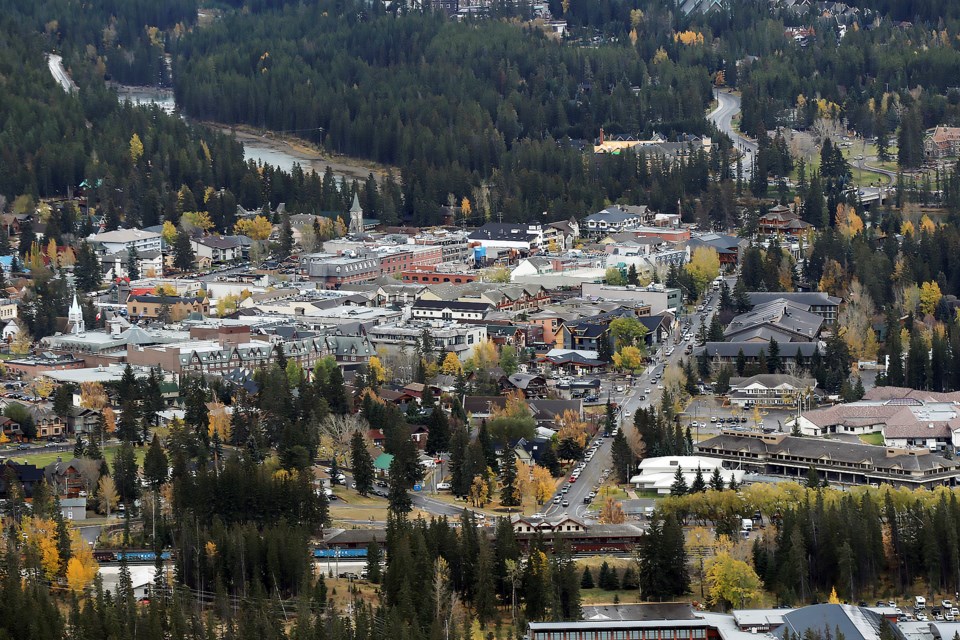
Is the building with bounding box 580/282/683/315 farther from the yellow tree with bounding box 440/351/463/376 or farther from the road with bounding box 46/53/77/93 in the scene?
the road with bounding box 46/53/77/93

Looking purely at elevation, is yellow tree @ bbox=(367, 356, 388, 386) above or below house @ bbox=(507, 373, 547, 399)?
above

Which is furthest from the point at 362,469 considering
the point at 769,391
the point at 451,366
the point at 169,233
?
the point at 169,233

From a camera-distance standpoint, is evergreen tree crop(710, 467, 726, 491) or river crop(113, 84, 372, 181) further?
river crop(113, 84, 372, 181)

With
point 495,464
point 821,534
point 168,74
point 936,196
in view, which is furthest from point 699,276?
point 168,74

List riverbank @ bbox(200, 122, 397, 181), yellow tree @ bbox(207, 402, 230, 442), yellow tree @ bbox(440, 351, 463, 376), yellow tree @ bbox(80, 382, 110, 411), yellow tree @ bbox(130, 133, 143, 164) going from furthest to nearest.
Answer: riverbank @ bbox(200, 122, 397, 181) < yellow tree @ bbox(130, 133, 143, 164) < yellow tree @ bbox(440, 351, 463, 376) < yellow tree @ bbox(80, 382, 110, 411) < yellow tree @ bbox(207, 402, 230, 442)

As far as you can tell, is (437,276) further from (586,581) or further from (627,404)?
(586,581)

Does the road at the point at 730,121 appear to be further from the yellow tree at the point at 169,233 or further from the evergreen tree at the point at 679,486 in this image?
the evergreen tree at the point at 679,486

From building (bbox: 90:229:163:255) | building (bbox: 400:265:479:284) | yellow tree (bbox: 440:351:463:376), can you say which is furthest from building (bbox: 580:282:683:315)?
building (bbox: 90:229:163:255)

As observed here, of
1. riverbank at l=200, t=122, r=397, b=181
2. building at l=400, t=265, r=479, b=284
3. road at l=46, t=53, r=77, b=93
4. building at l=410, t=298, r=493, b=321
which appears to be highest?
road at l=46, t=53, r=77, b=93

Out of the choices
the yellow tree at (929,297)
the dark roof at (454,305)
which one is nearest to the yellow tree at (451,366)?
the dark roof at (454,305)
